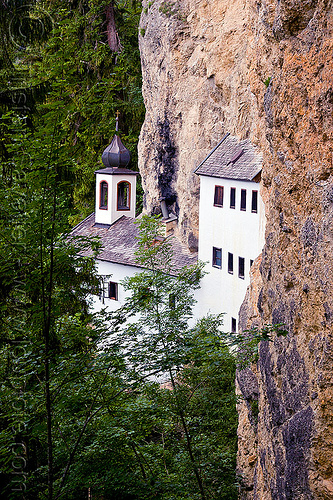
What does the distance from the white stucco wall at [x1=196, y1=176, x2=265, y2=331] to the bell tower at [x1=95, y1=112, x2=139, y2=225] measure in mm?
7482

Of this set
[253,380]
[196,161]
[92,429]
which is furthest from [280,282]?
[196,161]

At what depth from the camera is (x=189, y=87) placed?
2973 cm

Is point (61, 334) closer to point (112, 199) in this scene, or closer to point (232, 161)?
point (232, 161)

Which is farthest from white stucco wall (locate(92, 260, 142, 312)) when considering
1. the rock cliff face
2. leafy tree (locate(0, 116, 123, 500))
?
leafy tree (locate(0, 116, 123, 500))

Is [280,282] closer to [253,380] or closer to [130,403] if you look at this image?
[130,403]

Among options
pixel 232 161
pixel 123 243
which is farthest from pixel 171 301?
pixel 123 243

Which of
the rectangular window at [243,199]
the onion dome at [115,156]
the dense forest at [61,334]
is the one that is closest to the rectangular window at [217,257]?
the rectangular window at [243,199]

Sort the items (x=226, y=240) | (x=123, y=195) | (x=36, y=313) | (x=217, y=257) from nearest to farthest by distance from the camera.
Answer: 1. (x=36, y=313)
2. (x=226, y=240)
3. (x=217, y=257)
4. (x=123, y=195)

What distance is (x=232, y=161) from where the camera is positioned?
25.6 metres

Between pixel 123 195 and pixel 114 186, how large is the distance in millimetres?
811

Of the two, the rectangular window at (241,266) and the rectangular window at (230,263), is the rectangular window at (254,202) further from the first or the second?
the rectangular window at (230,263)

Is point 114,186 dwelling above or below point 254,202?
below

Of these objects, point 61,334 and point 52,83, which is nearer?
point 52,83

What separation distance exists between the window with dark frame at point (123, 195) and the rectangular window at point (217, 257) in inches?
342
